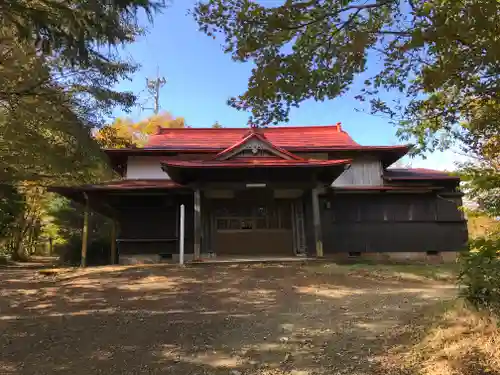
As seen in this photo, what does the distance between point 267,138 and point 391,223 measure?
6.32m

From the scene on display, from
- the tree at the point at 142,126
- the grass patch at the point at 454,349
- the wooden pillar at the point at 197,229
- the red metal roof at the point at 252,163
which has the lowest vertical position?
the grass patch at the point at 454,349

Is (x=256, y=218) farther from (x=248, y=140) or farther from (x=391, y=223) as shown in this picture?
(x=391, y=223)

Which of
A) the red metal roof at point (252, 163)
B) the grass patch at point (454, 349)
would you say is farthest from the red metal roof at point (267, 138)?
the grass patch at point (454, 349)

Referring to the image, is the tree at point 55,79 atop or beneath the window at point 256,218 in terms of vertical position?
atop

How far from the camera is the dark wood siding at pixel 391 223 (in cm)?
1446

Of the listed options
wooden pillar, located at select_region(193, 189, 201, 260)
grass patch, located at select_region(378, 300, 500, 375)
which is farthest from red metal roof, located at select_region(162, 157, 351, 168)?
grass patch, located at select_region(378, 300, 500, 375)

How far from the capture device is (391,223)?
14.6 m

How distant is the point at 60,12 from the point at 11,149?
19.4 feet

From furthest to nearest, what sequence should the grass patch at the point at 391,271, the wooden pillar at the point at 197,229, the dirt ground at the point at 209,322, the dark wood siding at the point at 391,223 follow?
the dark wood siding at the point at 391,223 → the wooden pillar at the point at 197,229 → the grass patch at the point at 391,271 → the dirt ground at the point at 209,322

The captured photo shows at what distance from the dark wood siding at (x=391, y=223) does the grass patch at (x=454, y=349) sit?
30.6 feet

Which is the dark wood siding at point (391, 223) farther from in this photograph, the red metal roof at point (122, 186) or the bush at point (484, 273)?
the bush at point (484, 273)

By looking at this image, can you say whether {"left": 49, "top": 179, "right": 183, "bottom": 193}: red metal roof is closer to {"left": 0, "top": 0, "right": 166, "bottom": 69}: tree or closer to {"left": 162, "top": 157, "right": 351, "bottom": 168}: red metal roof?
{"left": 162, "top": 157, "right": 351, "bottom": 168}: red metal roof

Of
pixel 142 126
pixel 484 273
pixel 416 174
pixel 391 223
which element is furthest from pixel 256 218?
pixel 142 126

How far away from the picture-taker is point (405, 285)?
895 centimetres
